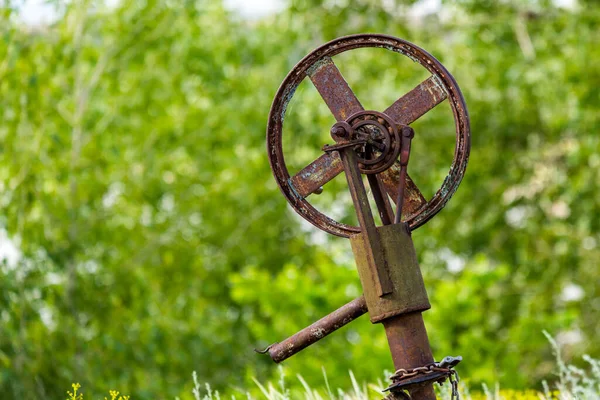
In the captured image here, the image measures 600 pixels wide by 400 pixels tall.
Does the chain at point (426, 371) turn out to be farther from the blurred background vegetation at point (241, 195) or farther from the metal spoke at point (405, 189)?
the blurred background vegetation at point (241, 195)

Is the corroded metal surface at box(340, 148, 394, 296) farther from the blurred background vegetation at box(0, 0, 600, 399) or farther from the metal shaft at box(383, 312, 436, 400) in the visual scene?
the blurred background vegetation at box(0, 0, 600, 399)

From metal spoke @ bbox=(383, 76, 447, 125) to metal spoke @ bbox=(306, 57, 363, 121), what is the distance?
10 centimetres

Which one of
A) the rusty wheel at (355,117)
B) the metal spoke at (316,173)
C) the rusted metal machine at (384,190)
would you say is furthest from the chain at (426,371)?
the metal spoke at (316,173)

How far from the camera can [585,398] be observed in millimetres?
2777

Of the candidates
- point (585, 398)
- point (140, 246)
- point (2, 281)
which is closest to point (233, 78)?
point (140, 246)

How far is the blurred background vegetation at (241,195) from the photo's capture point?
→ 5.35 m

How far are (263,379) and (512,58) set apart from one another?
4.05 meters

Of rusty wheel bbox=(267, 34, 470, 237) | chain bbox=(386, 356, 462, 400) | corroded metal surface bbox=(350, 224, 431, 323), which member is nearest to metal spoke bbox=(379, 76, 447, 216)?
rusty wheel bbox=(267, 34, 470, 237)

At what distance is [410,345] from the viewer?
2031 millimetres

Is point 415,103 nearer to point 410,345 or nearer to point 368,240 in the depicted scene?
point 368,240

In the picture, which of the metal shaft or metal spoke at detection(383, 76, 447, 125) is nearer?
the metal shaft

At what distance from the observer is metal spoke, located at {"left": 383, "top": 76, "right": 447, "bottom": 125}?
2.15 m

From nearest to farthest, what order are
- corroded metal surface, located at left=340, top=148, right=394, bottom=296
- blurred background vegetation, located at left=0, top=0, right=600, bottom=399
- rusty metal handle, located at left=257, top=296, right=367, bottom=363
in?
1. corroded metal surface, located at left=340, top=148, right=394, bottom=296
2. rusty metal handle, located at left=257, top=296, right=367, bottom=363
3. blurred background vegetation, located at left=0, top=0, right=600, bottom=399

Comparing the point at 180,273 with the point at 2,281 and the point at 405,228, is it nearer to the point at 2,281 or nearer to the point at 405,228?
the point at 2,281
